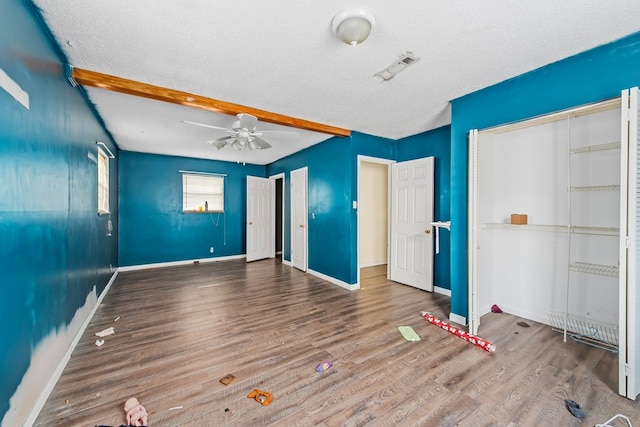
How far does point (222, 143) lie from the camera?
358cm

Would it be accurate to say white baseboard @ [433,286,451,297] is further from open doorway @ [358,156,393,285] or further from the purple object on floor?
the purple object on floor

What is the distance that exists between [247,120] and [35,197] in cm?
197

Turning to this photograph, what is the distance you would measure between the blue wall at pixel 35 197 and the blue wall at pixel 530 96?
3565 millimetres

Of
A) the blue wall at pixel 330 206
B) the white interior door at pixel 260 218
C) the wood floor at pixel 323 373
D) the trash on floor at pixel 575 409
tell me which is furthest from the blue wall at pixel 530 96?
the white interior door at pixel 260 218

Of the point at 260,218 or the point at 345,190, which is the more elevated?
the point at 345,190

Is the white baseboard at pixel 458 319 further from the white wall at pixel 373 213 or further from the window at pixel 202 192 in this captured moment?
the window at pixel 202 192

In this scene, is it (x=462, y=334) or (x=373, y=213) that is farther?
(x=373, y=213)

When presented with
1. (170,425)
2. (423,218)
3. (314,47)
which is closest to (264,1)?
(314,47)

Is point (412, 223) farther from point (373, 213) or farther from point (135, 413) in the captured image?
point (135, 413)

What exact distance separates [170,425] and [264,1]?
8.51 feet

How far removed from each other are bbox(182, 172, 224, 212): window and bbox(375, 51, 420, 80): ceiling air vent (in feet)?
16.6

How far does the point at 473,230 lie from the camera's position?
8.55 feet

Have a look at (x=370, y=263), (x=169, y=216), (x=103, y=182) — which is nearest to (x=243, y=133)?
(x=103, y=182)

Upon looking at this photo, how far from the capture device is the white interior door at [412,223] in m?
4.07
